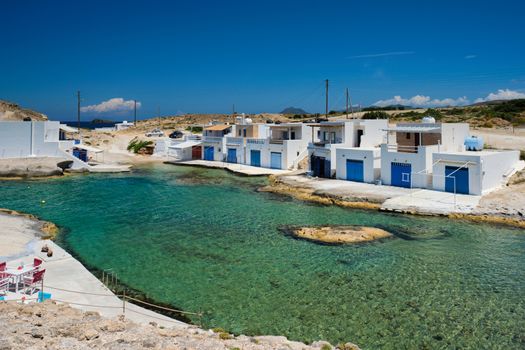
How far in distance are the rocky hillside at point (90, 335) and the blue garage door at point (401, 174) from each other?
25.2 meters

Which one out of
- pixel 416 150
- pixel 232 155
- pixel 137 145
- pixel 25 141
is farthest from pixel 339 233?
pixel 137 145

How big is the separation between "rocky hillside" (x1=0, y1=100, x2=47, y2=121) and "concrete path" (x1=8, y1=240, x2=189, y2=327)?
227ft

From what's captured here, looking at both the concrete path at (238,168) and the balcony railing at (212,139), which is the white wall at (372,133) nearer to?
the concrete path at (238,168)

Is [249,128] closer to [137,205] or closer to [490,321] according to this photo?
[137,205]

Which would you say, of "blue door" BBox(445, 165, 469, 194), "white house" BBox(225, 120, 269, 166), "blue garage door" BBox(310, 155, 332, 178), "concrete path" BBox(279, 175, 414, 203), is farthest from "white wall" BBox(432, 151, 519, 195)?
"white house" BBox(225, 120, 269, 166)

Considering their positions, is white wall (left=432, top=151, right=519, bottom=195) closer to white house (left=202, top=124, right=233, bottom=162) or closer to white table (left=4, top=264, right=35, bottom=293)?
white table (left=4, top=264, right=35, bottom=293)

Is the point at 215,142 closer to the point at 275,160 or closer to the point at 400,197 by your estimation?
the point at 275,160

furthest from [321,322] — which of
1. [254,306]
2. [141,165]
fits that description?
[141,165]

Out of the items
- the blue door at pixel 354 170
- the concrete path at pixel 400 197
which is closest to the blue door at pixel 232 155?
the concrete path at pixel 400 197

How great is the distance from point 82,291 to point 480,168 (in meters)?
26.7

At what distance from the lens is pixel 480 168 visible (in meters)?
29.2

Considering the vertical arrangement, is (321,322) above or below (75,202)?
below

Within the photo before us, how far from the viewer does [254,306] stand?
1421 cm

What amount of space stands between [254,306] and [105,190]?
27.2m
